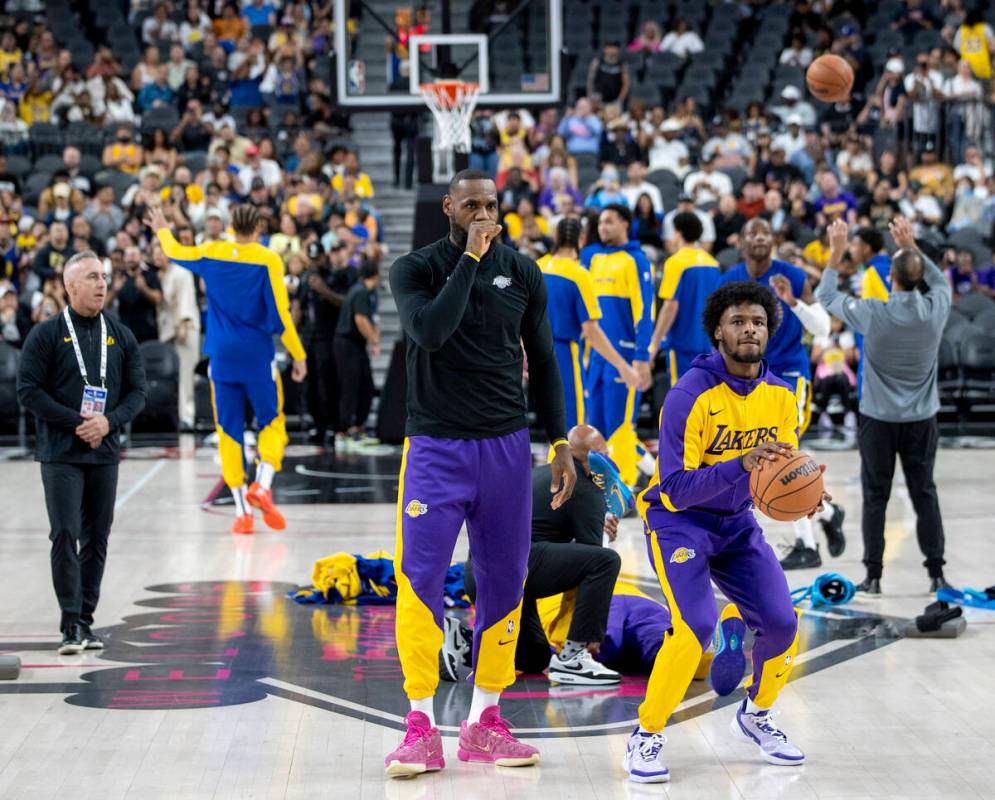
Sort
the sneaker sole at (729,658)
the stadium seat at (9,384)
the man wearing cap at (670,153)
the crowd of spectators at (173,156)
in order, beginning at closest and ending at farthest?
the sneaker sole at (729,658) < the stadium seat at (9,384) < the crowd of spectators at (173,156) < the man wearing cap at (670,153)

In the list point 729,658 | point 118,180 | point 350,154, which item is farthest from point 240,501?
point 350,154

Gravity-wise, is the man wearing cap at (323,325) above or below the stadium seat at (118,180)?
below

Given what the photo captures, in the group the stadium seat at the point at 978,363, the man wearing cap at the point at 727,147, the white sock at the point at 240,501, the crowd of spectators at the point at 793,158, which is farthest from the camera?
the man wearing cap at the point at 727,147

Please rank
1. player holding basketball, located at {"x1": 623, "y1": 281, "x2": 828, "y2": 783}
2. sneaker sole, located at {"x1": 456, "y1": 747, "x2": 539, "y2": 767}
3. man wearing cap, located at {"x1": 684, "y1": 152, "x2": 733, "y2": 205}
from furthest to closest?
man wearing cap, located at {"x1": 684, "y1": 152, "x2": 733, "y2": 205}
sneaker sole, located at {"x1": 456, "y1": 747, "x2": 539, "y2": 767}
player holding basketball, located at {"x1": 623, "y1": 281, "x2": 828, "y2": 783}

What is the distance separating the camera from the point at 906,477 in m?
8.02

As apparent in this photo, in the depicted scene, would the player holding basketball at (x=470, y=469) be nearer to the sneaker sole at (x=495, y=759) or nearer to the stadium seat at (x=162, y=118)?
the sneaker sole at (x=495, y=759)

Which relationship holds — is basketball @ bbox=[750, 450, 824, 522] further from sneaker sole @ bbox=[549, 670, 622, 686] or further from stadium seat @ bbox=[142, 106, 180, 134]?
stadium seat @ bbox=[142, 106, 180, 134]

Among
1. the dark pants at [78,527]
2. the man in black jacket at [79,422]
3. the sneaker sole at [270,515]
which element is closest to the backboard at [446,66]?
the sneaker sole at [270,515]

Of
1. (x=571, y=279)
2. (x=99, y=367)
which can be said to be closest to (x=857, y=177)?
(x=571, y=279)

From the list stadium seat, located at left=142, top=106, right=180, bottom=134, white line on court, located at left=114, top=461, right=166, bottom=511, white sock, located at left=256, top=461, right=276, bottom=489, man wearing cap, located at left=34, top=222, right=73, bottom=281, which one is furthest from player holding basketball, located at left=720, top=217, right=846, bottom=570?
stadium seat, located at left=142, top=106, right=180, bottom=134

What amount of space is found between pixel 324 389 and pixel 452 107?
317cm

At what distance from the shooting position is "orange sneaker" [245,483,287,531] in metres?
10.5

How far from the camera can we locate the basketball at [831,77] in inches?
396

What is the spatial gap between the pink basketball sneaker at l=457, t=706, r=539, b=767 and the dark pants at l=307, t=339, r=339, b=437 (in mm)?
10516
